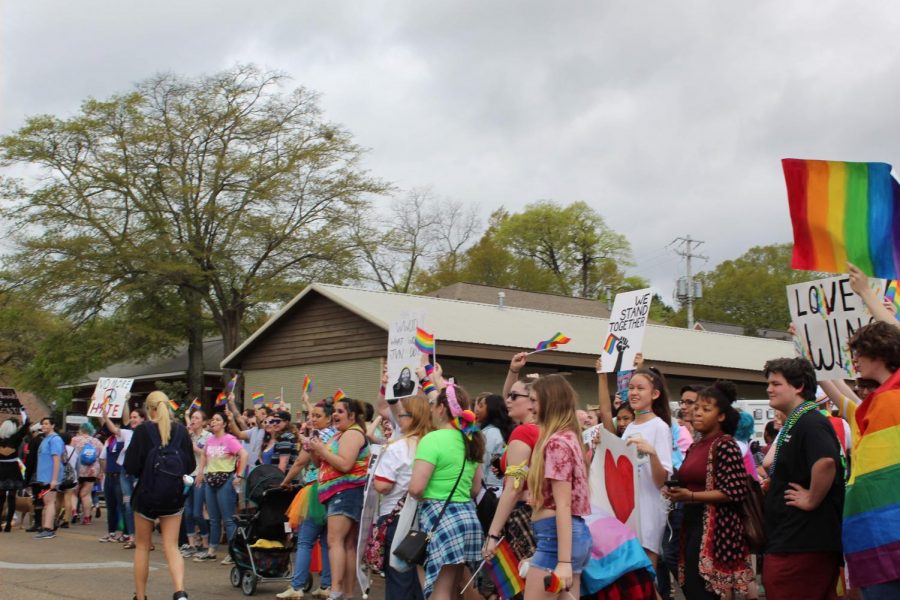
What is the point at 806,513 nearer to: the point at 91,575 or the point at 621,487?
the point at 621,487

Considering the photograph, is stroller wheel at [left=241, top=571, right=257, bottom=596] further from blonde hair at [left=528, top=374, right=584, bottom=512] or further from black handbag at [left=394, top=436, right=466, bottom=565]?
blonde hair at [left=528, top=374, right=584, bottom=512]

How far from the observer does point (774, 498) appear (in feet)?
17.7

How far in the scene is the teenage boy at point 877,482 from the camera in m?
4.38

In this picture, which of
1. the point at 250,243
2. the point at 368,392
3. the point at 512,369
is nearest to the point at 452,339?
the point at 368,392

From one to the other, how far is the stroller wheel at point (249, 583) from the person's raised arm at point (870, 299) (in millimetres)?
6971

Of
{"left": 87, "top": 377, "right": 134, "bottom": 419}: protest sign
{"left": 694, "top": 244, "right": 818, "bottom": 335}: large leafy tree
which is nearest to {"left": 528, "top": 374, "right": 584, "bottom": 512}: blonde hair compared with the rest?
{"left": 87, "top": 377, "right": 134, "bottom": 419}: protest sign

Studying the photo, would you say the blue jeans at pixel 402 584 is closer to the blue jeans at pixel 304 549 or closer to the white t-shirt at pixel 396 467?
the white t-shirt at pixel 396 467

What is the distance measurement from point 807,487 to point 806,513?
14 centimetres

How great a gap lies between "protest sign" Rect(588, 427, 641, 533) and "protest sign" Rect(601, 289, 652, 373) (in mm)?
2403

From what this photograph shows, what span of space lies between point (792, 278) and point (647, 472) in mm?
74652

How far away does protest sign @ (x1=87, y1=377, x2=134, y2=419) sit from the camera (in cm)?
1625

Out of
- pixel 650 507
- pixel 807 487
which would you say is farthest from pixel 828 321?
pixel 650 507

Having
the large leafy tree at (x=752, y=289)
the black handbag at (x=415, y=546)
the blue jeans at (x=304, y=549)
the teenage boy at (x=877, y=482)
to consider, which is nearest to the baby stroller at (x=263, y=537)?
the blue jeans at (x=304, y=549)

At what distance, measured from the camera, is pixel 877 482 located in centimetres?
445
